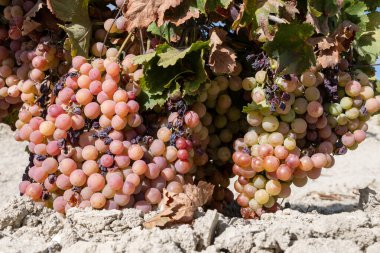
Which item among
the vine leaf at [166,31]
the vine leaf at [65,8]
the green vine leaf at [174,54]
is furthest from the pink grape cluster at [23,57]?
the green vine leaf at [174,54]

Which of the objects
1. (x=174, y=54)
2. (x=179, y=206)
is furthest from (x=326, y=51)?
(x=179, y=206)

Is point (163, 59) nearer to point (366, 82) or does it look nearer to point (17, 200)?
point (17, 200)

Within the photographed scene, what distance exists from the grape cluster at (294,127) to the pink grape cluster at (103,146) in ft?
0.83

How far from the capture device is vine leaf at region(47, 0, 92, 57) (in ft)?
6.86

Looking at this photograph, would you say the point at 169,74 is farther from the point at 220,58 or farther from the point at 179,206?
the point at 179,206

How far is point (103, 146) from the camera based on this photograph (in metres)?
2.00

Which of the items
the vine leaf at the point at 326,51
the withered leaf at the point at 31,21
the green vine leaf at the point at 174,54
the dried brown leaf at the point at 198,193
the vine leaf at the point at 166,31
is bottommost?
the dried brown leaf at the point at 198,193

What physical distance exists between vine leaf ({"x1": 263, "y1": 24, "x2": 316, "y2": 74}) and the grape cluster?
5cm

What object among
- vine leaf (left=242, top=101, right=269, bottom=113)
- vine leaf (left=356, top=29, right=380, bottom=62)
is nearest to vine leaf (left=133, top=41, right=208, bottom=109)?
vine leaf (left=242, top=101, right=269, bottom=113)

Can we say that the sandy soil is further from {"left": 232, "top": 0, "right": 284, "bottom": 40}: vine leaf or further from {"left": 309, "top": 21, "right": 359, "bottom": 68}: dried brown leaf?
{"left": 232, "top": 0, "right": 284, "bottom": 40}: vine leaf

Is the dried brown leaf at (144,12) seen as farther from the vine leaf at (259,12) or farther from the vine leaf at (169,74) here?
the vine leaf at (259,12)

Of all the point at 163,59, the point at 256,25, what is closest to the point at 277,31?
the point at 256,25

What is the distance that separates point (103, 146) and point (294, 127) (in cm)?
71

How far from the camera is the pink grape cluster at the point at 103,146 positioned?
197 centimetres
